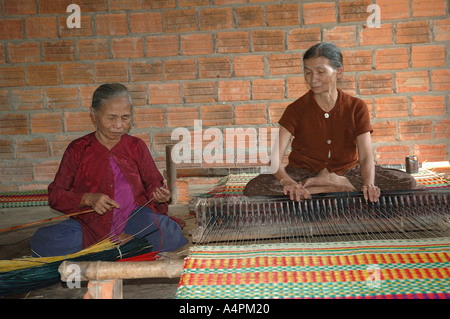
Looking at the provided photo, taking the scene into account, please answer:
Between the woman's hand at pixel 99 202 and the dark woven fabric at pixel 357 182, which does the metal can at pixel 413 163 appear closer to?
the dark woven fabric at pixel 357 182

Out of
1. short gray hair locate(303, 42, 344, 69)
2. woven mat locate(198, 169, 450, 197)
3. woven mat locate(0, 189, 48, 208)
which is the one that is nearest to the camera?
short gray hair locate(303, 42, 344, 69)

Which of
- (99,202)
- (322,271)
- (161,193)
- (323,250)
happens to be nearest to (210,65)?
(161,193)

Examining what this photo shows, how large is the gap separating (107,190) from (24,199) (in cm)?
189

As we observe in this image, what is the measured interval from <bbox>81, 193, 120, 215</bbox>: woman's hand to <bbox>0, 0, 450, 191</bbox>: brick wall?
193 cm

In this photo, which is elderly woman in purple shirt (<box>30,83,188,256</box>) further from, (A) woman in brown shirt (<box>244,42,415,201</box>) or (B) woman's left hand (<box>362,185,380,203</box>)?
(B) woman's left hand (<box>362,185,380,203</box>)

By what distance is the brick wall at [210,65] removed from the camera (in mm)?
3904

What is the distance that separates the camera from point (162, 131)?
4.14 metres

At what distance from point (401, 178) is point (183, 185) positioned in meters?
2.12

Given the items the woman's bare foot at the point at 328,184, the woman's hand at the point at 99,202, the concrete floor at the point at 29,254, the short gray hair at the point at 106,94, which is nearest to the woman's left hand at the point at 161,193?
the woman's hand at the point at 99,202

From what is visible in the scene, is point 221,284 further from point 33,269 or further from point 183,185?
point 183,185

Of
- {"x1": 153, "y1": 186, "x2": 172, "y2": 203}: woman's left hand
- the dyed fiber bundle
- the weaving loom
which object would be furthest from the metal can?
the dyed fiber bundle

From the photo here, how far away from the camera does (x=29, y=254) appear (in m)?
2.58

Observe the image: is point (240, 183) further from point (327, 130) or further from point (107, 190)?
point (107, 190)

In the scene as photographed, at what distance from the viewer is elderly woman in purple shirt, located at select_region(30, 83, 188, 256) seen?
2309 mm
